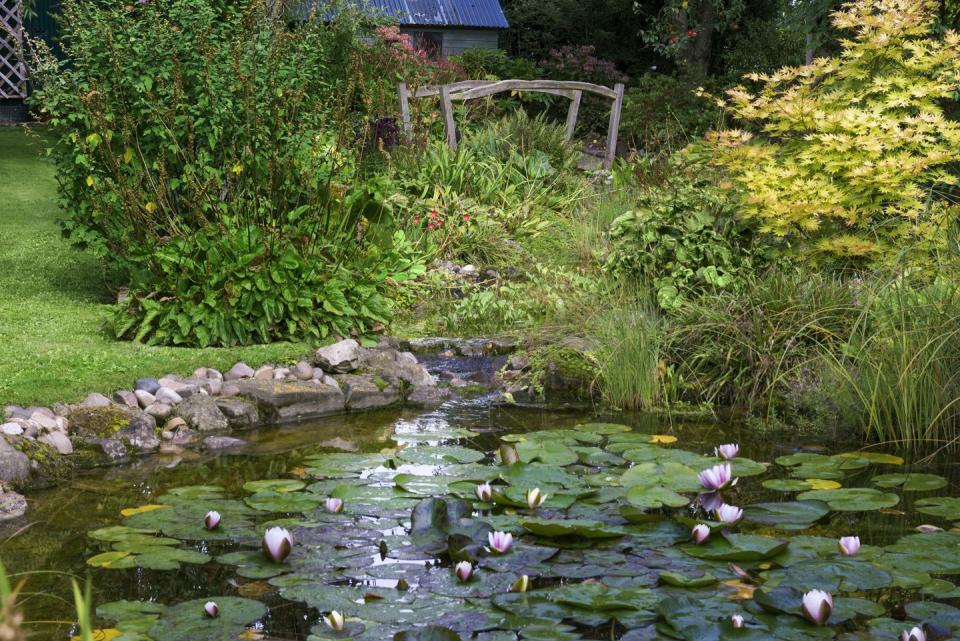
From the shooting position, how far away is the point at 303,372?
6.08 m

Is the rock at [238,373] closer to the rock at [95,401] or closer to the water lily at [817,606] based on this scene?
the rock at [95,401]

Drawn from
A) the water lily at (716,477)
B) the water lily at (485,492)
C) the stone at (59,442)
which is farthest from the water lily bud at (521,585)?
the stone at (59,442)

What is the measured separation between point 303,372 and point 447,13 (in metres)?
16.4

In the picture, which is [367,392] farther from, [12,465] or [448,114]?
[448,114]

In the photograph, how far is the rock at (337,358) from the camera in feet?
20.4

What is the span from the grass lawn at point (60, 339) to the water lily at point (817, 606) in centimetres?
384

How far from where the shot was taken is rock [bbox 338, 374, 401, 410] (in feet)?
19.6

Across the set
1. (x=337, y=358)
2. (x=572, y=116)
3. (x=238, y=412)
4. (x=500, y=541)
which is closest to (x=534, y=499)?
(x=500, y=541)

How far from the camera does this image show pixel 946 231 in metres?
6.32

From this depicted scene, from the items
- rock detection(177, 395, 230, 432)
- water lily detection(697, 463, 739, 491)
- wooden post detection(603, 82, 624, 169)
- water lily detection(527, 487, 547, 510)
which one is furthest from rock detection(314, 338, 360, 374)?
wooden post detection(603, 82, 624, 169)

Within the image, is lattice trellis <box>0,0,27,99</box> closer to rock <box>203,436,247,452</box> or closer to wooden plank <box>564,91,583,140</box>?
wooden plank <box>564,91,583,140</box>

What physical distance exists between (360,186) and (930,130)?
378cm

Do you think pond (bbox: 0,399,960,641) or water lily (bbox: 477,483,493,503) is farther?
water lily (bbox: 477,483,493,503)

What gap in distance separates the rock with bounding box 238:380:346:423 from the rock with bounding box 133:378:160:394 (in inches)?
18.3
